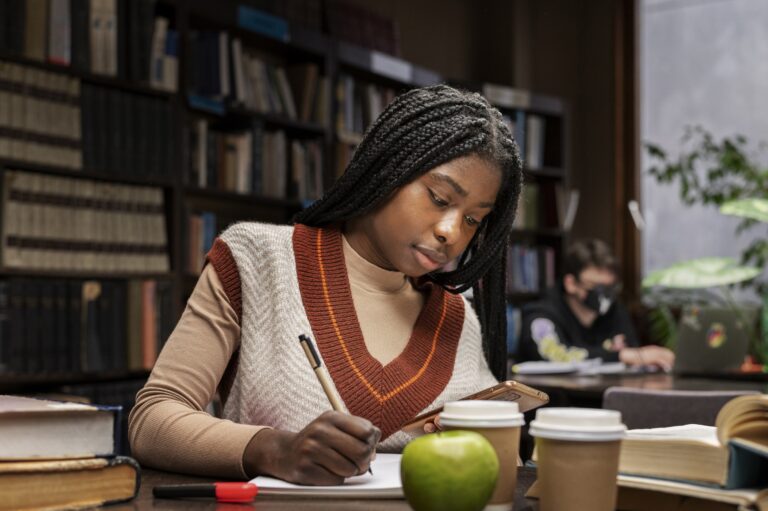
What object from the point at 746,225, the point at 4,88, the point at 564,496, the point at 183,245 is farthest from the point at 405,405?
the point at 746,225

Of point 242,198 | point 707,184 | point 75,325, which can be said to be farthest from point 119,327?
point 707,184

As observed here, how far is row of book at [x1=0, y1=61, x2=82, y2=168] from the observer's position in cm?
321

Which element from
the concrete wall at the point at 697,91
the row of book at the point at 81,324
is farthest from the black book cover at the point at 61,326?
the concrete wall at the point at 697,91

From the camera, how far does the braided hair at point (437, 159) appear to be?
142 centimetres

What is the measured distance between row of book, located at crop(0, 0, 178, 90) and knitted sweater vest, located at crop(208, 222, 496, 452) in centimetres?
215

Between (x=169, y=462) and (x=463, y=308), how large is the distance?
630 millimetres

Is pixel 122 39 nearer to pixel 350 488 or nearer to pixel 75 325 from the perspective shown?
pixel 75 325

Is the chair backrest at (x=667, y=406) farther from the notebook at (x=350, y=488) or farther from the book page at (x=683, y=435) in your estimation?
the notebook at (x=350, y=488)

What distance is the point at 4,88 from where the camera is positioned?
3.19 m

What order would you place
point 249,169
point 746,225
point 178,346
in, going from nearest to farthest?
point 178,346 → point 249,169 → point 746,225

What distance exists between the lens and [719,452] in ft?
2.79

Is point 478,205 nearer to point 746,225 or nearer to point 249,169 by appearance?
point 249,169

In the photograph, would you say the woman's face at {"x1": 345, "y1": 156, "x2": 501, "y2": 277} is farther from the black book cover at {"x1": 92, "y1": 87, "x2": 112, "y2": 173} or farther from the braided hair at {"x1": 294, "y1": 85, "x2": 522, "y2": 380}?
the black book cover at {"x1": 92, "y1": 87, "x2": 112, "y2": 173}

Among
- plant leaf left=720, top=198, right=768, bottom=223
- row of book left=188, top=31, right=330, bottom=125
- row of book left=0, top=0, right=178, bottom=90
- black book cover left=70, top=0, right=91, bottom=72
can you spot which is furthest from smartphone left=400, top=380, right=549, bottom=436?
row of book left=188, top=31, right=330, bottom=125
